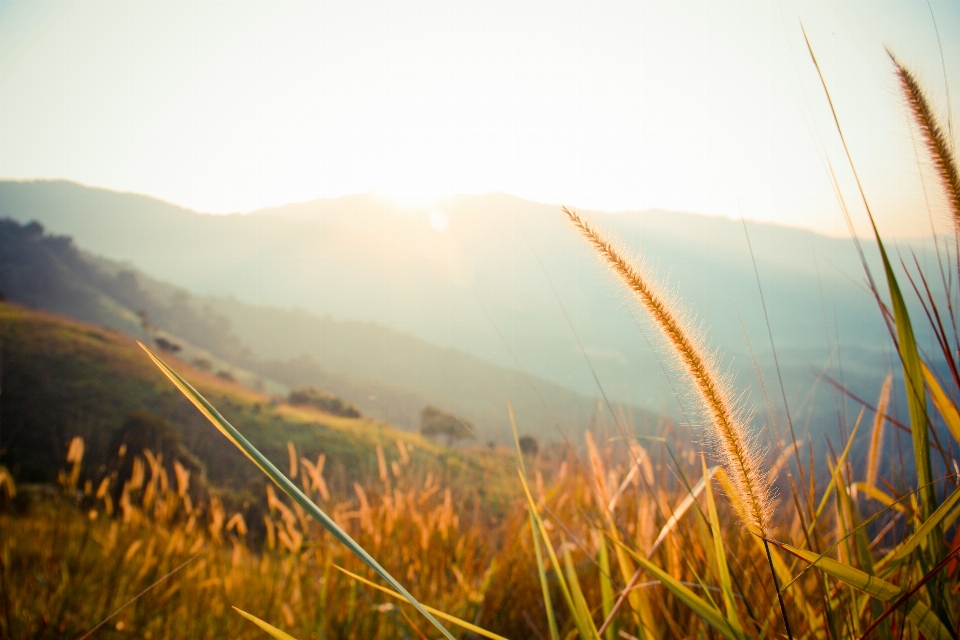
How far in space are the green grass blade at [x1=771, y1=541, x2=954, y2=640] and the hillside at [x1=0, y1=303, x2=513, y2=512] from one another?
14114mm

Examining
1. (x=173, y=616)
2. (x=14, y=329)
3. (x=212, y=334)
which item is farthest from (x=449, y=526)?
(x=212, y=334)

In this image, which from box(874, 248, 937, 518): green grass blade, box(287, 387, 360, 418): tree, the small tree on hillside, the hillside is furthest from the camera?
box(287, 387, 360, 418): tree

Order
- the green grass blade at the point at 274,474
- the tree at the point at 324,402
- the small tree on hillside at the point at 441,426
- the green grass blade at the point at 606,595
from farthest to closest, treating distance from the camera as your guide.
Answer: the tree at the point at 324,402 → the small tree on hillside at the point at 441,426 → the green grass blade at the point at 606,595 → the green grass blade at the point at 274,474

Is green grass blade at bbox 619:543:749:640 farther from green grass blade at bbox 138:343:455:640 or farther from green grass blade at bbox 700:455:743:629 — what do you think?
green grass blade at bbox 138:343:455:640

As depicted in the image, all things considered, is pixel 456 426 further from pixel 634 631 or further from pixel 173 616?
pixel 634 631

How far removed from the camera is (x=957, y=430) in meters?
0.94

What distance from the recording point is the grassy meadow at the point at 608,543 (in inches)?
33.0

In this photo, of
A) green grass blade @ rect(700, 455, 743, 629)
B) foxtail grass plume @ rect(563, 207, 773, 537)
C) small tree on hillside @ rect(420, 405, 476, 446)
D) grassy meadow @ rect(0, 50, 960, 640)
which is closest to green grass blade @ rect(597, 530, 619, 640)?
grassy meadow @ rect(0, 50, 960, 640)

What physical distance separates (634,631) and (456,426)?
1296cm

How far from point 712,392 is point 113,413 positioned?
77.3ft

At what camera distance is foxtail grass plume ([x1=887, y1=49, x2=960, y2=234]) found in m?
0.96

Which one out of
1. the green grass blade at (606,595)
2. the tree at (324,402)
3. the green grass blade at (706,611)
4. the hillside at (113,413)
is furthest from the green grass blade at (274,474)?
the tree at (324,402)

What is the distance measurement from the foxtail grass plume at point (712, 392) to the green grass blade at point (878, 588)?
7cm

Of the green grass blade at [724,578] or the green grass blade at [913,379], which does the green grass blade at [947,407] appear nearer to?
the green grass blade at [913,379]
